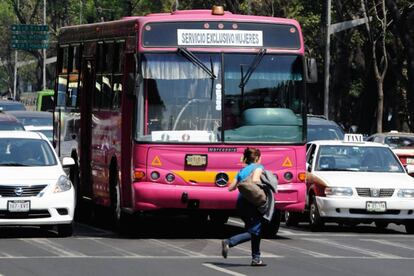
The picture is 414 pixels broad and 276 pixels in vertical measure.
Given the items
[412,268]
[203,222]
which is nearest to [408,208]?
[203,222]

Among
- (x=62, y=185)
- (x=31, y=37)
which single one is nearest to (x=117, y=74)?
(x=62, y=185)

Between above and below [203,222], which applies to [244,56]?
above

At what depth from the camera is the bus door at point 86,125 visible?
77.6 ft

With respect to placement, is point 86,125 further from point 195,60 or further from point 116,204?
point 195,60

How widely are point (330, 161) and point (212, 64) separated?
4.63m

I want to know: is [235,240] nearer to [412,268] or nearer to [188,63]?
[412,268]

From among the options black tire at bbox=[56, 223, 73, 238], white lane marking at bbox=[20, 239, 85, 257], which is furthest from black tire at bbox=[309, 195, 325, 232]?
white lane marking at bbox=[20, 239, 85, 257]

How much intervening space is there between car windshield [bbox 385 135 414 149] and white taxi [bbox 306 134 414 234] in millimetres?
12490

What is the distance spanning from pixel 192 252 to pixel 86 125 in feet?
20.7

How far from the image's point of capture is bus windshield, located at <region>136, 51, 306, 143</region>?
19859mm

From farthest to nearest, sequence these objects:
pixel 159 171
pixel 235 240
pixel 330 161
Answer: pixel 330 161
pixel 159 171
pixel 235 240

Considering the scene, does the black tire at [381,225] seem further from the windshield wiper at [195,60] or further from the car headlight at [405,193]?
the windshield wiper at [195,60]

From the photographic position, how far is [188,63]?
2006cm

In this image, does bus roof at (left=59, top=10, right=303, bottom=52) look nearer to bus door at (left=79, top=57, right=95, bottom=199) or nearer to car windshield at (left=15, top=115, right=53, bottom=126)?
bus door at (left=79, top=57, right=95, bottom=199)
